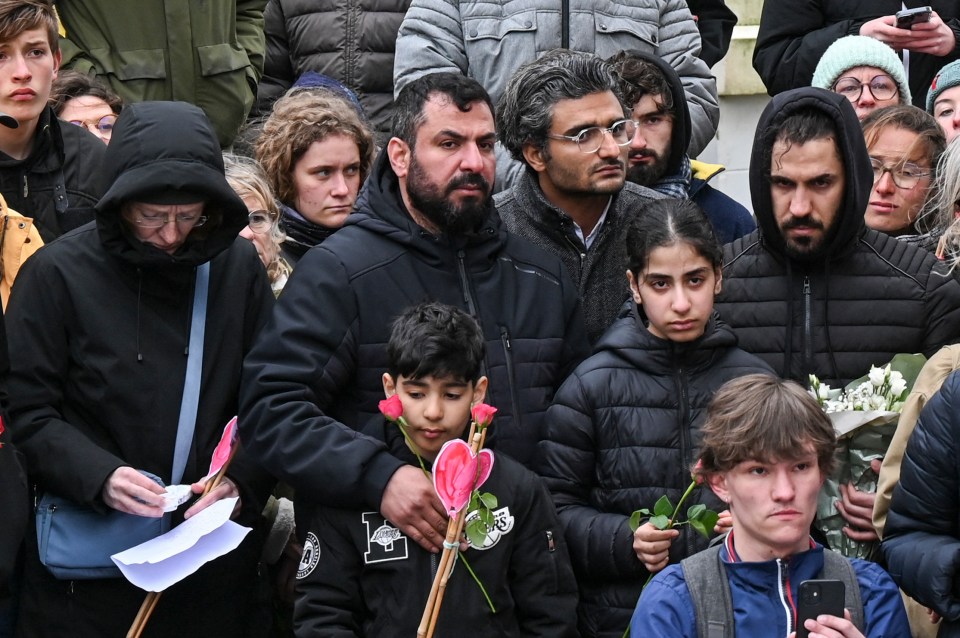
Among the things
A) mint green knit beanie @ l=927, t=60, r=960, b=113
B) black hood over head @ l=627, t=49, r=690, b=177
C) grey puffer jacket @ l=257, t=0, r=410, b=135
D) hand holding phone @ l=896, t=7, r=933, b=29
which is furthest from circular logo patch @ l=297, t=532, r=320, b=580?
hand holding phone @ l=896, t=7, r=933, b=29

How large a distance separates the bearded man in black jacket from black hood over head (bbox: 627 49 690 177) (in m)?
0.92

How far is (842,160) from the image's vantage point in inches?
205

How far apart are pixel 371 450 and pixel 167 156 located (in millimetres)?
1072

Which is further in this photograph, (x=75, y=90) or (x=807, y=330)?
(x=75, y=90)

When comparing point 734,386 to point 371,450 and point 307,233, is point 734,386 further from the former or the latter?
point 307,233

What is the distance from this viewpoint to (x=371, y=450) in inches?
177

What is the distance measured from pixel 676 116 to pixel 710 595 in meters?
2.72

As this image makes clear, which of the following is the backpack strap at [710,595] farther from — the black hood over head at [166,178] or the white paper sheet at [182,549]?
the black hood over head at [166,178]

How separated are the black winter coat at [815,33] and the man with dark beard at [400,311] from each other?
113 inches

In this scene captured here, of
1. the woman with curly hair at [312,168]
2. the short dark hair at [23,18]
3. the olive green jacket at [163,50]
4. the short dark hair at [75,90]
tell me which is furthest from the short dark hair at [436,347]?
the olive green jacket at [163,50]

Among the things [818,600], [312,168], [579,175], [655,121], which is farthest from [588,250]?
[818,600]

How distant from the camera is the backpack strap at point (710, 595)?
3.89m

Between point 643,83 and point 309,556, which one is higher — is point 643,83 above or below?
above

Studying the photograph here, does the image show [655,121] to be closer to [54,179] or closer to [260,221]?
[260,221]
